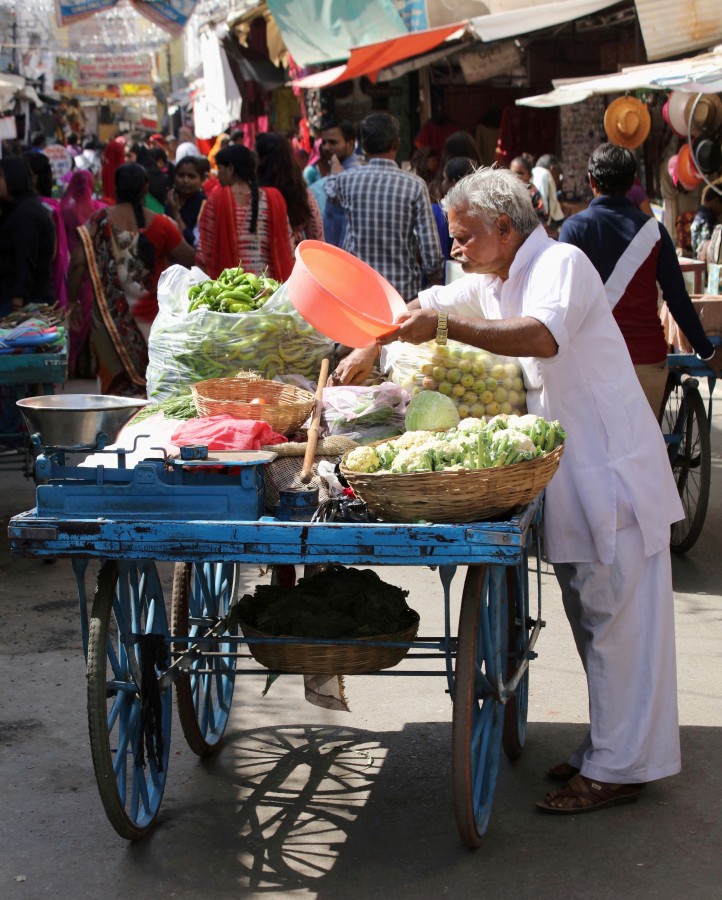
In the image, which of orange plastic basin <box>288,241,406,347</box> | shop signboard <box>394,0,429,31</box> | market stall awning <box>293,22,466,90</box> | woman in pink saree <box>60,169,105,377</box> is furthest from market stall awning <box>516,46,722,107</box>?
orange plastic basin <box>288,241,406,347</box>

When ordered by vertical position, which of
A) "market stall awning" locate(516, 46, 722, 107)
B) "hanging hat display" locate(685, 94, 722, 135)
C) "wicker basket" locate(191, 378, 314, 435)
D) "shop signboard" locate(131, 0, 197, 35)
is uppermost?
"shop signboard" locate(131, 0, 197, 35)

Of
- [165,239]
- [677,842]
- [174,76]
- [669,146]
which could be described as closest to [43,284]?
[165,239]

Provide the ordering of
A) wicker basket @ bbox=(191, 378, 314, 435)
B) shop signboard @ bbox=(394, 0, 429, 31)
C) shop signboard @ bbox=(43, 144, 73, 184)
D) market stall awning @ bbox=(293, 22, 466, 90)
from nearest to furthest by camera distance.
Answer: wicker basket @ bbox=(191, 378, 314, 435) → market stall awning @ bbox=(293, 22, 466, 90) → shop signboard @ bbox=(394, 0, 429, 31) → shop signboard @ bbox=(43, 144, 73, 184)

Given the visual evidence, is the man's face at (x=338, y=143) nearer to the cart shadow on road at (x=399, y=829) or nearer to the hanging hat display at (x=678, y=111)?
the hanging hat display at (x=678, y=111)

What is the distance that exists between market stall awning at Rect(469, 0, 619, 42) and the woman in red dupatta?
492 cm

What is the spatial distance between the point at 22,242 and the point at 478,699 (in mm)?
5423

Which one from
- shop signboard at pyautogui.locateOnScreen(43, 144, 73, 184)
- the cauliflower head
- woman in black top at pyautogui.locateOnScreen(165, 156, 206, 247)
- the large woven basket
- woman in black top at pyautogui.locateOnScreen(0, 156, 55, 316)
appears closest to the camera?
the large woven basket

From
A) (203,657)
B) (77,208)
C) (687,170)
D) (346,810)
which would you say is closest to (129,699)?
(203,657)

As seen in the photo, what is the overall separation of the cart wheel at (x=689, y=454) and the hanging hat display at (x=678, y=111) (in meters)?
5.18

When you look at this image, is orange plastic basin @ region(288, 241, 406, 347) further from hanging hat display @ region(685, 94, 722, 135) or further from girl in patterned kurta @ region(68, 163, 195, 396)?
hanging hat display @ region(685, 94, 722, 135)

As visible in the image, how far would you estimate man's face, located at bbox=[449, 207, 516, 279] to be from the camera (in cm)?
331

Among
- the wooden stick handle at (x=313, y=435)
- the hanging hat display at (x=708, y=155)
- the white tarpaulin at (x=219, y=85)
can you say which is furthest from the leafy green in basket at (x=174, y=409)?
the white tarpaulin at (x=219, y=85)

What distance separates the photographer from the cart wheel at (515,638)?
367cm

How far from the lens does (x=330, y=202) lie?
23.9 feet
